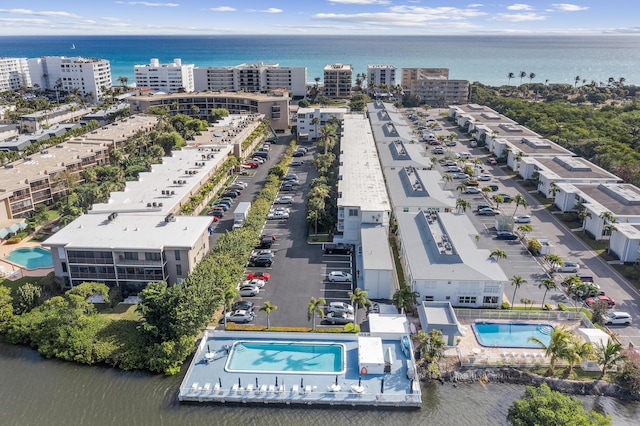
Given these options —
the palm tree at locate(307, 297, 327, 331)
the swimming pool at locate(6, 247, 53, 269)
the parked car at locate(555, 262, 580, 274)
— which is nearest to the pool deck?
the palm tree at locate(307, 297, 327, 331)

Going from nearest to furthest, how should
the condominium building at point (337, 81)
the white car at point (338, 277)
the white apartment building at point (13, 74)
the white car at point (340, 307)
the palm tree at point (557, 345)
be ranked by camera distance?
the palm tree at point (557, 345) → the white car at point (340, 307) → the white car at point (338, 277) → the condominium building at point (337, 81) → the white apartment building at point (13, 74)

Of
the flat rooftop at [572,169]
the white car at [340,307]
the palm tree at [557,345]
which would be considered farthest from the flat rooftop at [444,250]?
the flat rooftop at [572,169]

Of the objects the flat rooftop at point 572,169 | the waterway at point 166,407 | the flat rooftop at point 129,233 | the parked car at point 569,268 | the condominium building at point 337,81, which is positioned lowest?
the waterway at point 166,407

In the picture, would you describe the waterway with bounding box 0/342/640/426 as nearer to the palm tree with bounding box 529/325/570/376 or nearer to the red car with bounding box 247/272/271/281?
the palm tree with bounding box 529/325/570/376

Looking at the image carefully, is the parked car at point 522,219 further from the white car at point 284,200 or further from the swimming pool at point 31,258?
the swimming pool at point 31,258

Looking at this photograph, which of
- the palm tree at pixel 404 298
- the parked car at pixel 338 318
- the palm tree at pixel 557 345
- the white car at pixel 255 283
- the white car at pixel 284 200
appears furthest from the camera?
the white car at pixel 284 200

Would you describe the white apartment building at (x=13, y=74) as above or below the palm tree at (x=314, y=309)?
above
